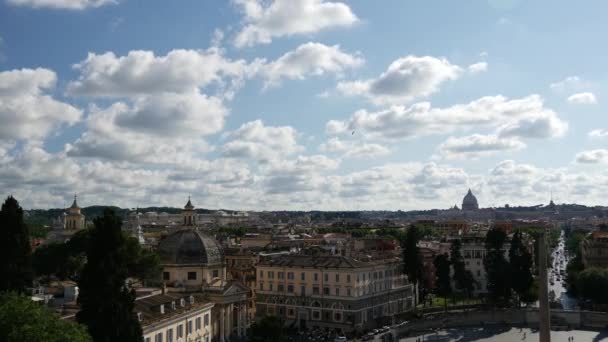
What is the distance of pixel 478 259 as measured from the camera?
369ft

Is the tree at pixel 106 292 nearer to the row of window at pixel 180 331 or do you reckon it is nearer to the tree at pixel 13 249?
the tree at pixel 13 249

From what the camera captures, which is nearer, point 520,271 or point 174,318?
point 174,318

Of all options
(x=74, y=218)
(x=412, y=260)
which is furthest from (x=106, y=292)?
(x=74, y=218)

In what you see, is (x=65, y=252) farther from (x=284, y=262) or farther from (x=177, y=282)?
(x=284, y=262)

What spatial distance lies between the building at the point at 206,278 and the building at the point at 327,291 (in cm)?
1131

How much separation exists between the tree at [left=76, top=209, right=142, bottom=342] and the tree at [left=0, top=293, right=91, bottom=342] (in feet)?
22.7

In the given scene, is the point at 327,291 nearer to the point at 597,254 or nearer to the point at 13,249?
the point at 13,249

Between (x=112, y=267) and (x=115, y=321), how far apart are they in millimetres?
3016

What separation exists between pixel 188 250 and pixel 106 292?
113 feet

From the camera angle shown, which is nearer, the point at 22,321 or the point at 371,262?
the point at 22,321

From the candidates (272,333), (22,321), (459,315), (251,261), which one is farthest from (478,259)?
(22,321)

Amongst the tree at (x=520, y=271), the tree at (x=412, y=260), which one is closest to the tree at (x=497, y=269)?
the tree at (x=520, y=271)

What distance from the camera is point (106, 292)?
38.1m

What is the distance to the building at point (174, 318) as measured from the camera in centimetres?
4841
